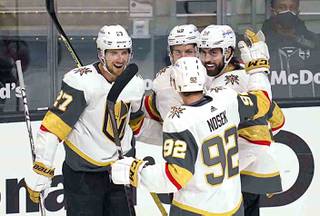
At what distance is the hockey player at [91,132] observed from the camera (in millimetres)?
4039

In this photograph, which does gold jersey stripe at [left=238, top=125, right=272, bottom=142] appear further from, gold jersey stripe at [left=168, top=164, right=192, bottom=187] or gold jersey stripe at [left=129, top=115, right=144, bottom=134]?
gold jersey stripe at [left=168, top=164, right=192, bottom=187]

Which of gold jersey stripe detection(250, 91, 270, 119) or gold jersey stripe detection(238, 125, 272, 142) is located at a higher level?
gold jersey stripe detection(250, 91, 270, 119)

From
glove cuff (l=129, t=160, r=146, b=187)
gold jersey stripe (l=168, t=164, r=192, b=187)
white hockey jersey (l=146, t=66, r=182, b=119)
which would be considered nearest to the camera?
gold jersey stripe (l=168, t=164, r=192, b=187)

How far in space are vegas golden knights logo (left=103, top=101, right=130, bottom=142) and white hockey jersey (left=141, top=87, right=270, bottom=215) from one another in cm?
A: 60

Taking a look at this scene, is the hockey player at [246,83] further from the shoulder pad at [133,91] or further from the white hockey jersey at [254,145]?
the shoulder pad at [133,91]

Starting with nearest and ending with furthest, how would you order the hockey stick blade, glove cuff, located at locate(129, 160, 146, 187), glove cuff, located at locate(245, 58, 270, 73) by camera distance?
1. glove cuff, located at locate(129, 160, 146, 187)
2. the hockey stick blade
3. glove cuff, located at locate(245, 58, 270, 73)

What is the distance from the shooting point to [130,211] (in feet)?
13.6

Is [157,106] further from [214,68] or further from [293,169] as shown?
[293,169]

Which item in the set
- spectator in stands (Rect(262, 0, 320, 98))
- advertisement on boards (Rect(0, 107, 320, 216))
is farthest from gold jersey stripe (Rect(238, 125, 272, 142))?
spectator in stands (Rect(262, 0, 320, 98))

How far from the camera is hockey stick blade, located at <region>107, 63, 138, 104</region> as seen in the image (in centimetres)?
384

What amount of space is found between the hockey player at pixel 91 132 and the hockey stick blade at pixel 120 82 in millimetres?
182

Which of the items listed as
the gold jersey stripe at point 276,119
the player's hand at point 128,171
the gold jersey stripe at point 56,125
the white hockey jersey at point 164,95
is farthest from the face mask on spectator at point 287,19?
the player's hand at point 128,171

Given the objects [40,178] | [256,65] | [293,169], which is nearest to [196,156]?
[256,65]

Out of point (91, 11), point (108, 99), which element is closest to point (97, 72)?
point (108, 99)
